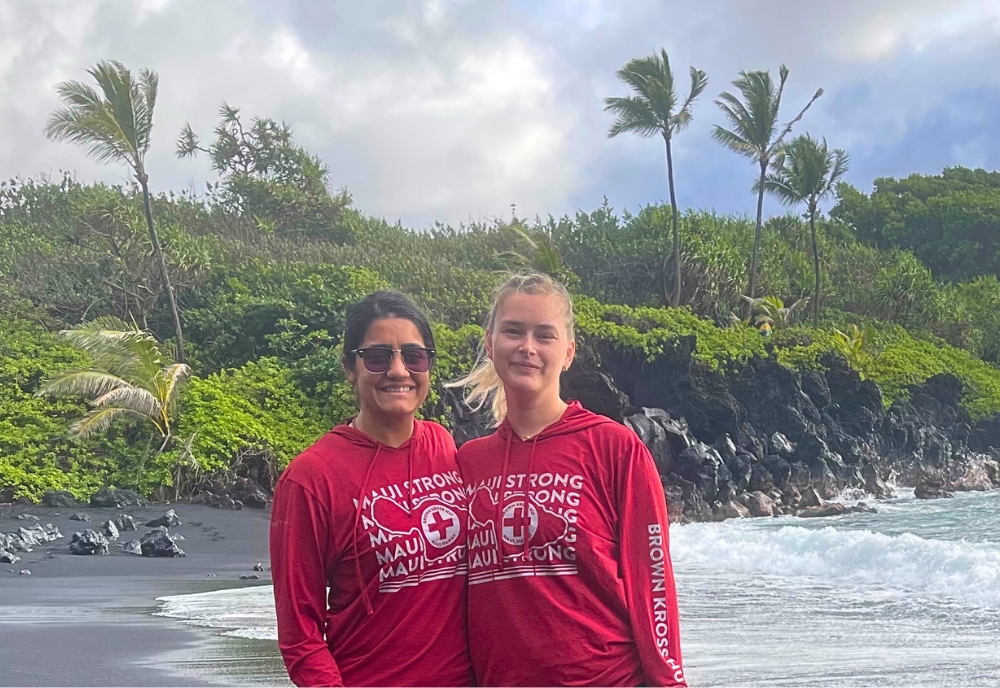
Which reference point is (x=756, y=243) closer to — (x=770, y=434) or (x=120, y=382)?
(x=770, y=434)

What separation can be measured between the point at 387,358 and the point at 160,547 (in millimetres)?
8175

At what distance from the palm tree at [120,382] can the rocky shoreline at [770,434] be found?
14.5 ft

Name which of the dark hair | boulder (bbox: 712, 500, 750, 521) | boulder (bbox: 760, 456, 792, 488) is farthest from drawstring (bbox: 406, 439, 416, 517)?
boulder (bbox: 760, 456, 792, 488)

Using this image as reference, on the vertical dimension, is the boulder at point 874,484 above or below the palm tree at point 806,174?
below

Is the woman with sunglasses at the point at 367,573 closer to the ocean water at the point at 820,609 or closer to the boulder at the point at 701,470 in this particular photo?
the ocean water at the point at 820,609

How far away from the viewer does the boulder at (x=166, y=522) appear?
11109mm

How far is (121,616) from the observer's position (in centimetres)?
653

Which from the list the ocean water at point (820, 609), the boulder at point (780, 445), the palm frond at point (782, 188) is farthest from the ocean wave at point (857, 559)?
the palm frond at point (782, 188)

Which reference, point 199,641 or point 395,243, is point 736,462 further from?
point 199,641

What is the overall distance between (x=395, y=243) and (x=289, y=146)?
726cm

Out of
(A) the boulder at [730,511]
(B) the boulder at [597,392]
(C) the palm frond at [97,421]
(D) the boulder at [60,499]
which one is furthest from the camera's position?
(B) the boulder at [597,392]

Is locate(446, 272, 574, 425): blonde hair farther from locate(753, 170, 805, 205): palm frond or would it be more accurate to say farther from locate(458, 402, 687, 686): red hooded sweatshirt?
locate(753, 170, 805, 205): palm frond

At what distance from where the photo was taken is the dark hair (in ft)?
7.57

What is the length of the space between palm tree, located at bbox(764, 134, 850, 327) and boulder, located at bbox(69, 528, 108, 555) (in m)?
20.8
